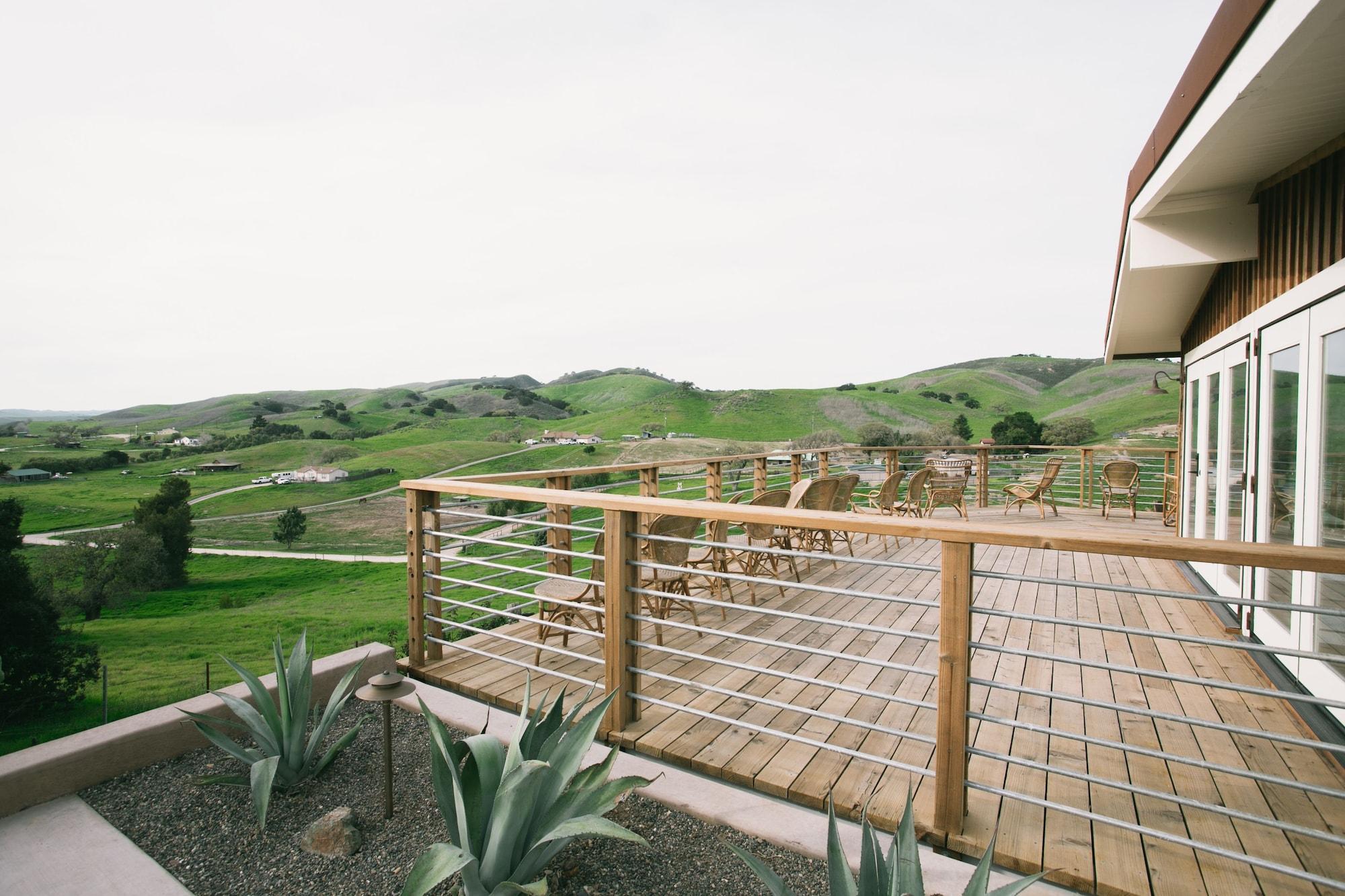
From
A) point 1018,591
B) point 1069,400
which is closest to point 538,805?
point 1018,591

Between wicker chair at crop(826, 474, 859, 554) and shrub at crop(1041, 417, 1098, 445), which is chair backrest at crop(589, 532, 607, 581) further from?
shrub at crop(1041, 417, 1098, 445)

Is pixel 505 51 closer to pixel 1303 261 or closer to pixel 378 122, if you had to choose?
pixel 378 122

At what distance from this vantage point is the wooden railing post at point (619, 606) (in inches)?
105

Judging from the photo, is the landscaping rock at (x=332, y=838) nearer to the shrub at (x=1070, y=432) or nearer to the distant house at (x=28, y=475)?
the distant house at (x=28, y=475)

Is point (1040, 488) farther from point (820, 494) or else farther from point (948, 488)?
point (820, 494)

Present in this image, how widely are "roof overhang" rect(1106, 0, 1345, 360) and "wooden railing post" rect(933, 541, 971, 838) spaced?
1841 millimetres

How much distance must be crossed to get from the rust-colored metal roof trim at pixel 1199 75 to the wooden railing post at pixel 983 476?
22.7 feet

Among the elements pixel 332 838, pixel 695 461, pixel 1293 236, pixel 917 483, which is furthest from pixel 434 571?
pixel 917 483

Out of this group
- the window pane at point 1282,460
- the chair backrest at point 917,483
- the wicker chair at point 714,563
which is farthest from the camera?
the chair backrest at point 917,483

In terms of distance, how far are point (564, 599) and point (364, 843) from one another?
1.52m

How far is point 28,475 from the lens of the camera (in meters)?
23.4

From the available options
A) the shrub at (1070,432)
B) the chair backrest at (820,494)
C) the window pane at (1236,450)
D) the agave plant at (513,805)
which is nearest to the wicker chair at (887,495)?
the chair backrest at (820,494)

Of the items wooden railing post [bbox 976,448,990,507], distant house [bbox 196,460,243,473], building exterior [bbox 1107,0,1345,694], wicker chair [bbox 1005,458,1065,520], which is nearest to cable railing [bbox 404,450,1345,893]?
building exterior [bbox 1107,0,1345,694]

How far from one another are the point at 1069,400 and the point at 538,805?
7236cm
